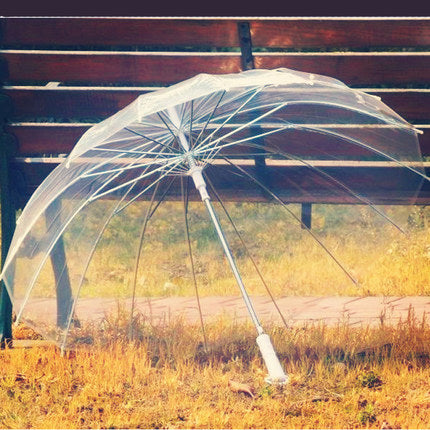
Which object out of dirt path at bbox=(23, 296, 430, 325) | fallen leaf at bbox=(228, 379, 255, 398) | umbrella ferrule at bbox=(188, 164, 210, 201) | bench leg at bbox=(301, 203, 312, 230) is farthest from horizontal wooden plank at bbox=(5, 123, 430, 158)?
fallen leaf at bbox=(228, 379, 255, 398)

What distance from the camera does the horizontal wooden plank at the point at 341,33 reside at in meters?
4.12

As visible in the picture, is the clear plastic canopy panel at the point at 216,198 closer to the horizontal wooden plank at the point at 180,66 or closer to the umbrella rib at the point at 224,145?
the umbrella rib at the point at 224,145

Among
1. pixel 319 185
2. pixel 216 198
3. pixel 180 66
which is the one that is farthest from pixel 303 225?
pixel 180 66

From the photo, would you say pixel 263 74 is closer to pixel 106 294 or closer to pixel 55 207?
pixel 55 207

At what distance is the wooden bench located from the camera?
416 centimetres

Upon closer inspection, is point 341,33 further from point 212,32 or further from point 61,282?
point 61,282

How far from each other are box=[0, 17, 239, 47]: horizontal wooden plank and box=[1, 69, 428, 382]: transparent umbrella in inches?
15.7

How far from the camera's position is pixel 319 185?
4297mm

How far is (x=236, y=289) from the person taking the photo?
5.14m

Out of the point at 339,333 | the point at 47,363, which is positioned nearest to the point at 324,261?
the point at 339,333

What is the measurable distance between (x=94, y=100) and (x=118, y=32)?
1.12 feet

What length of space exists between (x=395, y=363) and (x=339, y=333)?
15.6 inches

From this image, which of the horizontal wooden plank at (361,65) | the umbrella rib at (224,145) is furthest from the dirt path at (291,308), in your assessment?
the horizontal wooden plank at (361,65)

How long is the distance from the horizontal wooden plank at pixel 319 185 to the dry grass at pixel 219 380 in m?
0.60
